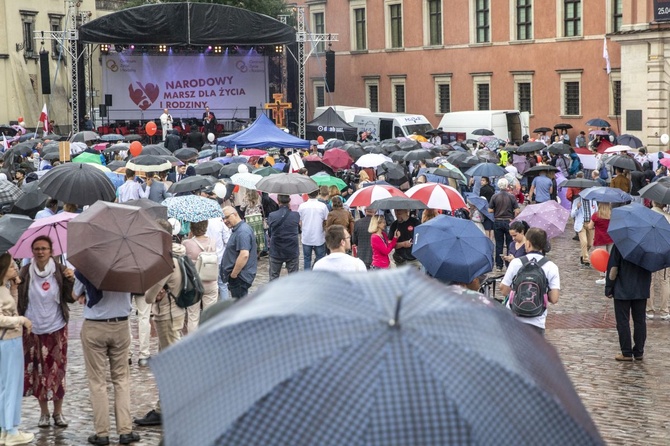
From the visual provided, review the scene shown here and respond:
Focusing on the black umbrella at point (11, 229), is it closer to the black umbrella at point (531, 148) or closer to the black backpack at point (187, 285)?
the black backpack at point (187, 285)

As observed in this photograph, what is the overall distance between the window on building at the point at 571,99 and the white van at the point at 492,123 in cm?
253

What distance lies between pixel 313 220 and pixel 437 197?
5.38ft

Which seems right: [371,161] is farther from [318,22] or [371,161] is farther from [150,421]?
[318,22]

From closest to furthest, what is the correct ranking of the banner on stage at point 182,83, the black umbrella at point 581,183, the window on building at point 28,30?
1. the black umbrella at point 581,183
2. the banner on stage at point 182,83
3. the window on building at point 28,30

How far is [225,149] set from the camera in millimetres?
29234

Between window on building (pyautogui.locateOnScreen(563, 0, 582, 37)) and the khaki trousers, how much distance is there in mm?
39098

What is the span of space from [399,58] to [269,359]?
50583 millimetres

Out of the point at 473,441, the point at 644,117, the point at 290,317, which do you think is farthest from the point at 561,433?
the point at 644,117

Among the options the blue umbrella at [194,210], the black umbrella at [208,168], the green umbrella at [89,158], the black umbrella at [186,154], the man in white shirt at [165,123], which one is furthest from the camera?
the man in white shirt at [165,123]

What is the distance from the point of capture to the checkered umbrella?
3.75m

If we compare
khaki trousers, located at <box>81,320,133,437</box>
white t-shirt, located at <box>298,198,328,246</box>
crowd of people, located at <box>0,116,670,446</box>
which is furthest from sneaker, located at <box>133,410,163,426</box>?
white t-shirt, located at <box>298,198,328,246</box>

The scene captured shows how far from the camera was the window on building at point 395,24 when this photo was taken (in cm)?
5362

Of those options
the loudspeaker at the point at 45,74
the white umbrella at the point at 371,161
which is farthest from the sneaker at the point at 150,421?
the loudspeaker at the point at 45,74

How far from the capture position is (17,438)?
8672mm
